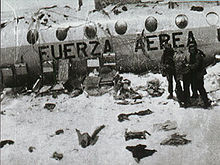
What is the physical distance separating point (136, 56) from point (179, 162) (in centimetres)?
112

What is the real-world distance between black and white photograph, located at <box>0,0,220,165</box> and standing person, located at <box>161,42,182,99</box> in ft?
0.03

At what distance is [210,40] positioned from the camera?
8.49ft

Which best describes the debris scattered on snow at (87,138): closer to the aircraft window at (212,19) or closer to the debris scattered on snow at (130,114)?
the debris scattered on snow at (130,114)

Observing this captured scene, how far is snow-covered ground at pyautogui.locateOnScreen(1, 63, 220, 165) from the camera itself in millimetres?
2311

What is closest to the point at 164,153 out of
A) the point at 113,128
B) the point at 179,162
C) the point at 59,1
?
the point at 179,162

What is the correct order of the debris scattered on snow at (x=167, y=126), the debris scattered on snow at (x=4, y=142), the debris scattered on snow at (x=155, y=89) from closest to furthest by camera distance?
the debris scattered on snow at (x=4, y=142) → the debris scattered on snow at (x=167, y=126) → the debris scattered on snow at (x=155, y=89)

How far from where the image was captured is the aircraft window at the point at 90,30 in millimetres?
2508

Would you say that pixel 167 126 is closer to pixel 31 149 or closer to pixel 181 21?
pixel 181 21

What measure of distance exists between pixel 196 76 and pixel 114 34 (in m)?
0.94

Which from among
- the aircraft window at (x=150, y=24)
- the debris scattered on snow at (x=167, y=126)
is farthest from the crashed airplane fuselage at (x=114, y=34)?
the debris scattered on snow at (x=167, y=126)

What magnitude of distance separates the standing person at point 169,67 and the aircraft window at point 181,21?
0.78 feet

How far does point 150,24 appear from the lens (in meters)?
2.57

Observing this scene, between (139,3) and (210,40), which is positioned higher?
(139,3)

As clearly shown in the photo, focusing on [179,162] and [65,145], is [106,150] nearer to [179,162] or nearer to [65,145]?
[65,145]
